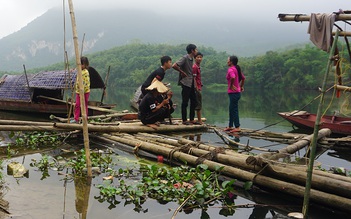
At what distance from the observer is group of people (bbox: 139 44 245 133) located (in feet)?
26.7

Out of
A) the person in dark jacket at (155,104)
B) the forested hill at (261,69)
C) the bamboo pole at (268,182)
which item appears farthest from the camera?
the forested hill at (261,69)

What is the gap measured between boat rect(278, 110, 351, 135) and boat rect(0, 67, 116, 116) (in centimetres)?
673

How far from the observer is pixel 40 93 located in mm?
16141

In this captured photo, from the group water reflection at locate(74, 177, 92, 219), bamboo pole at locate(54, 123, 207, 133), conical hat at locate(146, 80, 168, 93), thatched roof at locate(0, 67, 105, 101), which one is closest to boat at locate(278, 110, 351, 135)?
bamboo pole at locate(54, 123, 207, 133)

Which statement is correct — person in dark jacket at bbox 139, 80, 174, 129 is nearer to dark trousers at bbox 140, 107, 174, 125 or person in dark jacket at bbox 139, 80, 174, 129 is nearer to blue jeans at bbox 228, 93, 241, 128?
dark trousers at bbox 140, 107, 174, 125

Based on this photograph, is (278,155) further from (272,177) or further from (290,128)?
(290,128)

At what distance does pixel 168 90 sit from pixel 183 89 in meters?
0.94

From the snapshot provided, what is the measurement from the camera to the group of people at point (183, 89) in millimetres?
8133

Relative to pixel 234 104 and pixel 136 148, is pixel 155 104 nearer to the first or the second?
pixel 136 148

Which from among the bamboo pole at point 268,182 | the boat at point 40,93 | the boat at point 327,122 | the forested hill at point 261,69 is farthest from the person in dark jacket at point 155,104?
the forested hill at point 261,69

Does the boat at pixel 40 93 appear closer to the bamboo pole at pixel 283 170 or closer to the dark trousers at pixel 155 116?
the dark trousers at pixel 155 116

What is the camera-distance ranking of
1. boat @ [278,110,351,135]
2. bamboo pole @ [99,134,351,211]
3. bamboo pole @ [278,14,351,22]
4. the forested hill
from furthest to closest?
the forested hill
boat @ [278,110,351,135]
bamboo pole @ [278,14,351,22]
bamboo pole @ [99,134,351,211]

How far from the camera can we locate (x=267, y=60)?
2397 inches

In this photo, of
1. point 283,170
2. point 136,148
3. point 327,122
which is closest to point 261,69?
point 327,122
